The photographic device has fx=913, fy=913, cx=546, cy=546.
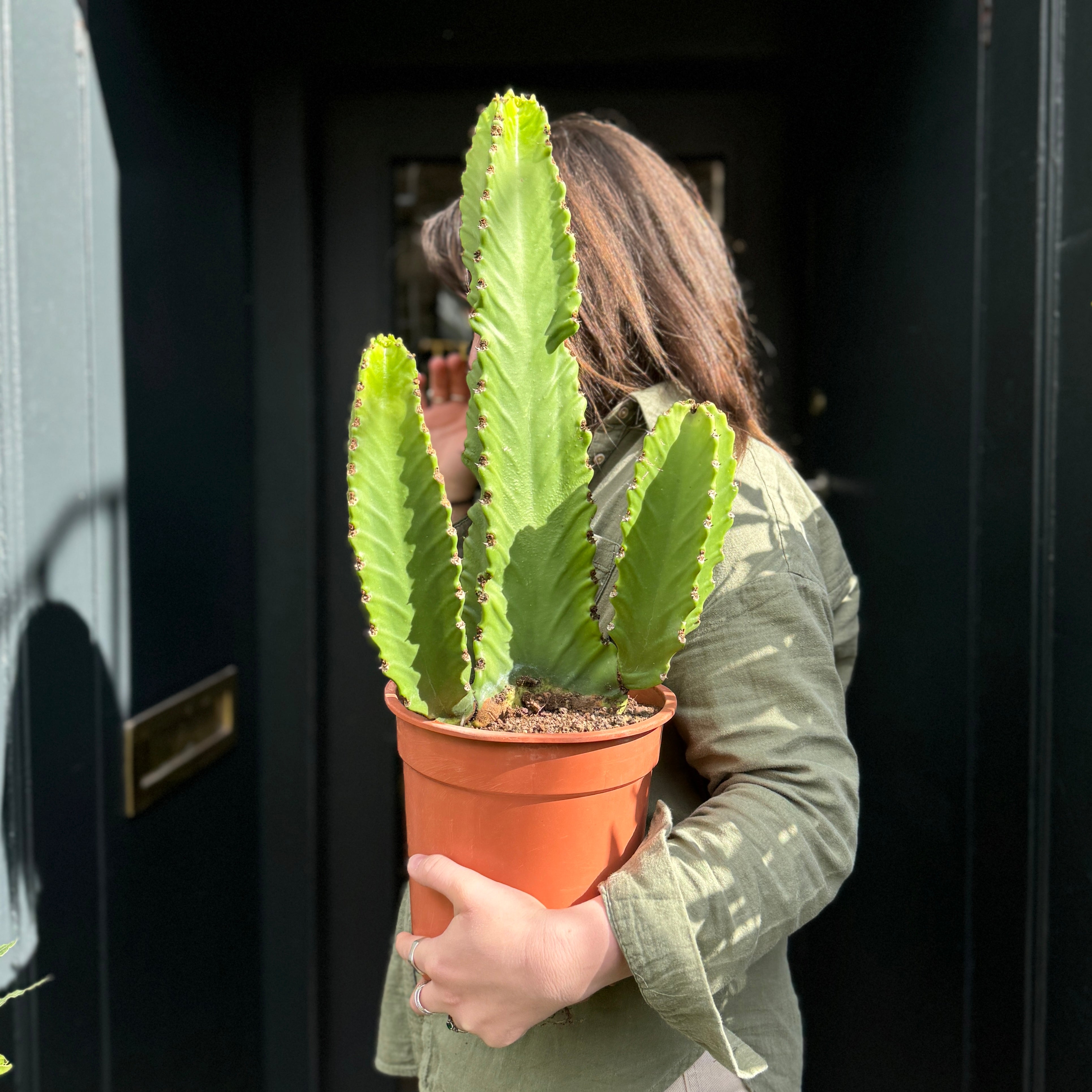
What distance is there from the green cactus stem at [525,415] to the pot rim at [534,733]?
0.04m

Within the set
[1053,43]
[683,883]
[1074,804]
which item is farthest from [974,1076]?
[1053,43]

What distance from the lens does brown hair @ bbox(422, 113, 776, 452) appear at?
36.0 inches

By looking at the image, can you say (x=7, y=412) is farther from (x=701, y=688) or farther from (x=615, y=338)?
(x=701, y=688)

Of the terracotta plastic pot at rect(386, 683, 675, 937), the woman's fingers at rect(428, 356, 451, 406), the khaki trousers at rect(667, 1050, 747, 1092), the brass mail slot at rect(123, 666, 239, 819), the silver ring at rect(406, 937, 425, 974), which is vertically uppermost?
the woman's fingers at rect(428, 356, 451, 406)

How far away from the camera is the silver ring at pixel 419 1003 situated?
754 millimetres

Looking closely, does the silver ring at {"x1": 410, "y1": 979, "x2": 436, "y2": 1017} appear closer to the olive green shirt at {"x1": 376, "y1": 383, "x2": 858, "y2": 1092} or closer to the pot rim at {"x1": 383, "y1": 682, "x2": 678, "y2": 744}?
the olive green shirt at {"x1": 376, "y1": 383, "x2": 858, "y2": 1092}

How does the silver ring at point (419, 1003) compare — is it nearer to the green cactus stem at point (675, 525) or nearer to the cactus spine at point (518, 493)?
the cactus spine at point (518, 493)

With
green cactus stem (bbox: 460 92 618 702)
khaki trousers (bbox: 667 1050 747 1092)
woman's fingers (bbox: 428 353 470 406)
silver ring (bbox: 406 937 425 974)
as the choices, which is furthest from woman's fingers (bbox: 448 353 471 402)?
khaki trousers (bbox: 667 1050 747 1092)

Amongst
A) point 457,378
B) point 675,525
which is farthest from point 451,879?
point 457,378

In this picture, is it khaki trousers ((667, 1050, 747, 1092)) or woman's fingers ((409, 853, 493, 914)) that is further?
khaki trousers ((667, 1050, 747, 1092))

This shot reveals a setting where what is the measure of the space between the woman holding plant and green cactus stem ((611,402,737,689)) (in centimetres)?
1

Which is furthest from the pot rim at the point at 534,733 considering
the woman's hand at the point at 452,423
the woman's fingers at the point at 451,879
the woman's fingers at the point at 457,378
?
the woman's fingers at the point at 457,378

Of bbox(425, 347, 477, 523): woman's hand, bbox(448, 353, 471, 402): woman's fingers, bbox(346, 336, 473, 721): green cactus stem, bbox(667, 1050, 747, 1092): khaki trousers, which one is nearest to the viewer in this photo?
bbox(346, 336, 473, 721): green cactus stem

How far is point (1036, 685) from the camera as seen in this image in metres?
1.26
